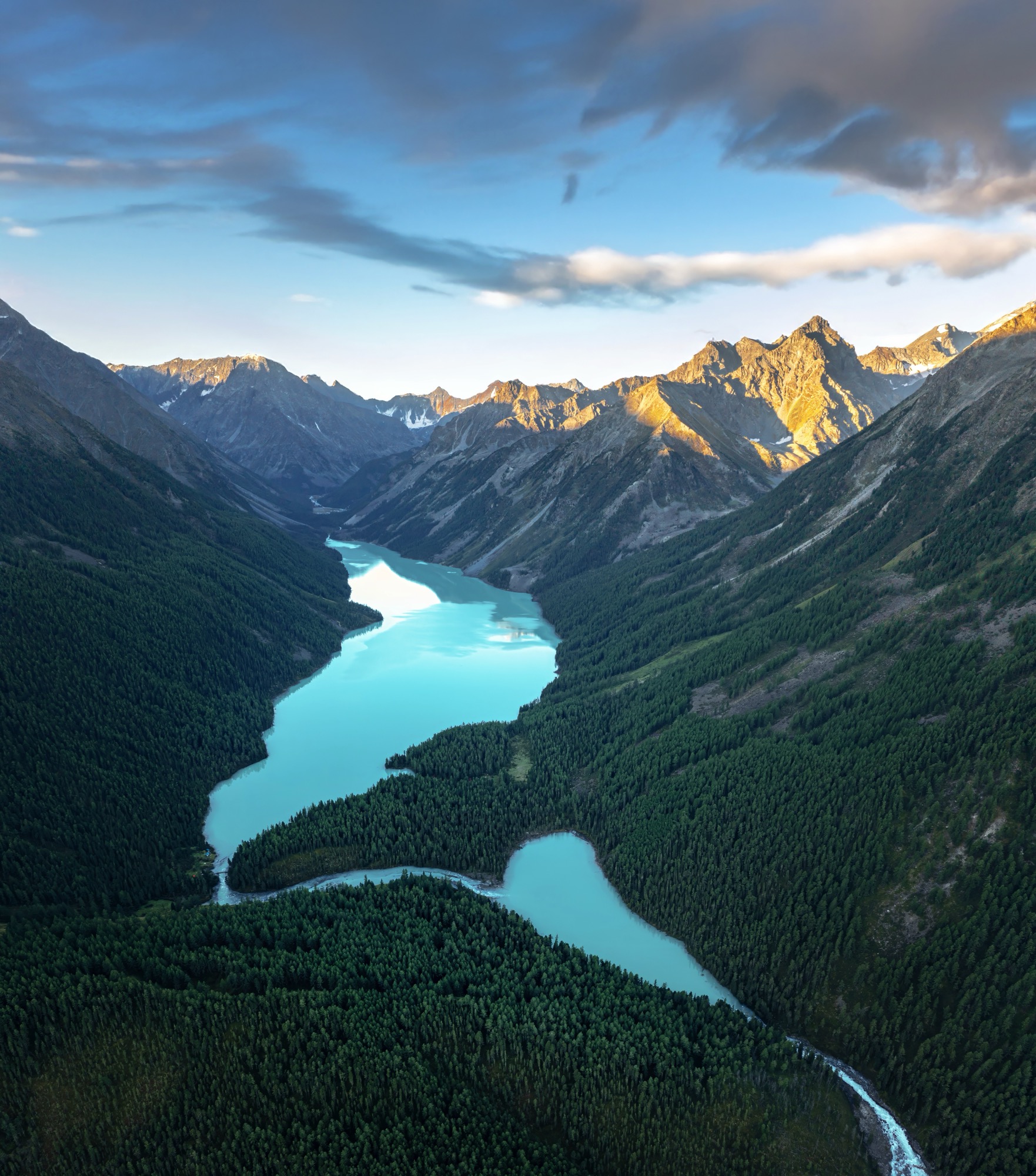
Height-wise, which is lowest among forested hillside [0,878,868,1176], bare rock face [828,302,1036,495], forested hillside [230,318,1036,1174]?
forested hillside [0,878,868,1176]

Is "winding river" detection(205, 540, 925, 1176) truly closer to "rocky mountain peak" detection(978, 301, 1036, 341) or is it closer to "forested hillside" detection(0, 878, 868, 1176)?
"forested hillside" detection(0, 878, 868, 1176)

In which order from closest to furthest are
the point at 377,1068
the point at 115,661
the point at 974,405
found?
the point at 377,1068 → the point at 115,661 → the point at 974,405

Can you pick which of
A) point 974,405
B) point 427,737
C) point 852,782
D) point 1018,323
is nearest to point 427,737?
point 427,737

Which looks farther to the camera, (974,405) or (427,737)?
(974,405)

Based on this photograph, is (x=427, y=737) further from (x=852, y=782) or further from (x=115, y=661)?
(x=852, y=782)

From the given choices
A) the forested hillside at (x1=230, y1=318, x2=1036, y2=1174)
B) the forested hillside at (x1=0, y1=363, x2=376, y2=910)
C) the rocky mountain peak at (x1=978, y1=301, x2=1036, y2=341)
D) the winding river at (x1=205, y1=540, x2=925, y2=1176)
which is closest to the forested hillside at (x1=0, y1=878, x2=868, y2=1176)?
the winding river at (x1=205, y1=540, x2=925, y2=1176)

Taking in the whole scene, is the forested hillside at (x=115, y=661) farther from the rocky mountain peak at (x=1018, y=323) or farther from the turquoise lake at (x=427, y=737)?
the rocky mountain peak at (x=1018, y=323)

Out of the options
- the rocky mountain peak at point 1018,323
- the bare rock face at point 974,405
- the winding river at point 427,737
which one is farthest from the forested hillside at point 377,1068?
the rocky mountain peak at point 1018,323
